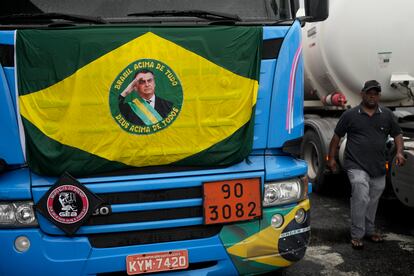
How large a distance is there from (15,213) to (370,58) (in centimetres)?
432

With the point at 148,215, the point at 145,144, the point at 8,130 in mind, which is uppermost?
the point at 8,130

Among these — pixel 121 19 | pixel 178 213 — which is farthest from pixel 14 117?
pixel 178 213

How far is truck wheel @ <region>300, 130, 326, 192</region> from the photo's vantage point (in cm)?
619

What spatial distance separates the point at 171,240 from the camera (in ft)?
9.10

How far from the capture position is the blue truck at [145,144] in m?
2.64

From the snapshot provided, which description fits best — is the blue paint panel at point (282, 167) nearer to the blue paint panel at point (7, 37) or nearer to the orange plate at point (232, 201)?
the orange plate at point (232, 201)

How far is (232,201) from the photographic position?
9.27 feet

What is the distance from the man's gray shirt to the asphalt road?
0.76 meters

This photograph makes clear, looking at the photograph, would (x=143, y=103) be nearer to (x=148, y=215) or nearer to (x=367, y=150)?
(x=148, y=215)

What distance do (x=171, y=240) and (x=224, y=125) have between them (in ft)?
2.66

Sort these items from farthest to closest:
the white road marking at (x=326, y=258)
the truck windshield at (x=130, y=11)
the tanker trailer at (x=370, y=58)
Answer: the tanker trailer at (x=370, y=58) → the white road marking at (x=326, y=258) → the truck windshield at (x=130, y=11)

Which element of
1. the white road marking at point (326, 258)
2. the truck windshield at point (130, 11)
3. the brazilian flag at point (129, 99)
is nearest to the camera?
the brazilian flag at point (129, 99)

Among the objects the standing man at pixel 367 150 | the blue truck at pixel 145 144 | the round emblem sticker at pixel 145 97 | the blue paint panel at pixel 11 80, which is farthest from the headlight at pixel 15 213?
the standing man at pixel 367 150

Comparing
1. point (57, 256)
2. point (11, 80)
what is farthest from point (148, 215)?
point (11, 80)
